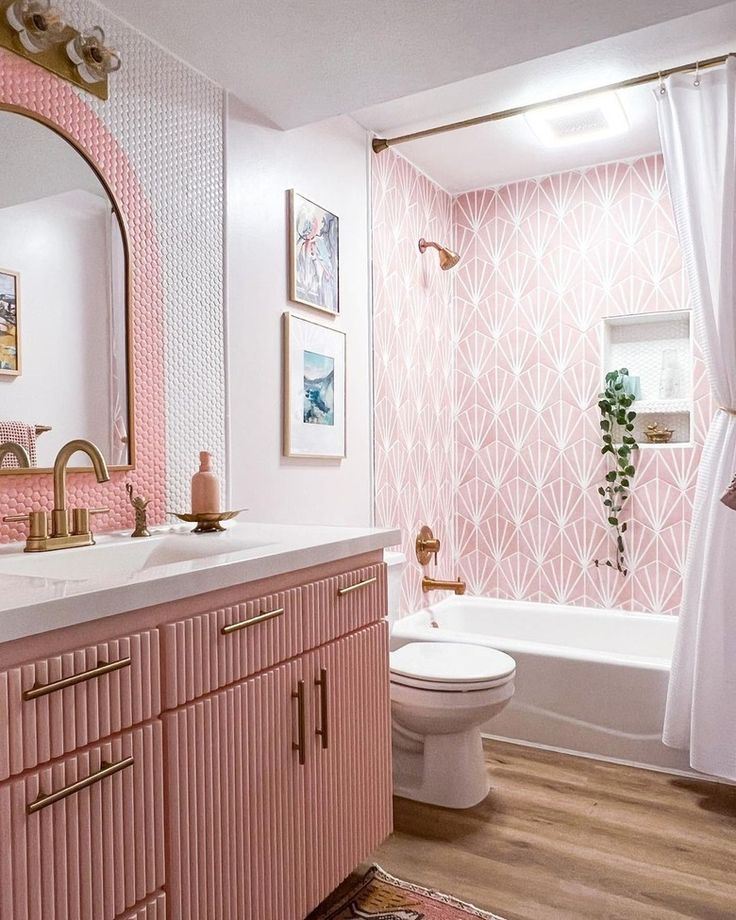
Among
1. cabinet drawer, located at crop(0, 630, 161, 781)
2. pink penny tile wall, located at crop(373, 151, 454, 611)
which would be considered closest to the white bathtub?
pink penny tile wall, located at crop(373, 151, 454, 611)

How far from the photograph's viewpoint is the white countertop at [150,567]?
3.27ft

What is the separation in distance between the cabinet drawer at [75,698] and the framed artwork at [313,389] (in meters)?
1.38

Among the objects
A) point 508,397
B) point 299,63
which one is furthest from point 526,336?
point 299,63

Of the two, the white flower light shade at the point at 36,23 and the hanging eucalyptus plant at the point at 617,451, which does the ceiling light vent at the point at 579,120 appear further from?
the white flower light shade at the point at 36,23

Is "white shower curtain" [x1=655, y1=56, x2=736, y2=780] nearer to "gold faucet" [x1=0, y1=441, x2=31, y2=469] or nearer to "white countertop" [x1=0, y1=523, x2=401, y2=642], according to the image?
"white countertop" [x1=0, y1=523, x2=401, y2=642]

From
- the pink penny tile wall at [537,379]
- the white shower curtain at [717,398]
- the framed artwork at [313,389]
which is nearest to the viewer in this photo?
the white shower curtain at [717,398]

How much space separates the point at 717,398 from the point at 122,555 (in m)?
1.97

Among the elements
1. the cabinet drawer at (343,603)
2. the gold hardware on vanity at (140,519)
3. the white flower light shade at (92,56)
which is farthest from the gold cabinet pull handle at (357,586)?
the white flower light shade at (92,56)

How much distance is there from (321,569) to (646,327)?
2.54 metres

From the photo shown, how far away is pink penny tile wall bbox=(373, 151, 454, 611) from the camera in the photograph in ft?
10.3

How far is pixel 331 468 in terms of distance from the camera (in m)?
2.77

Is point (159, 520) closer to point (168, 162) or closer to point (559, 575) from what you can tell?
point (168, 162)

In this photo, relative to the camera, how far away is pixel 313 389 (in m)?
2.63

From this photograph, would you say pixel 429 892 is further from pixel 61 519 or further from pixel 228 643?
pixel 61 519
